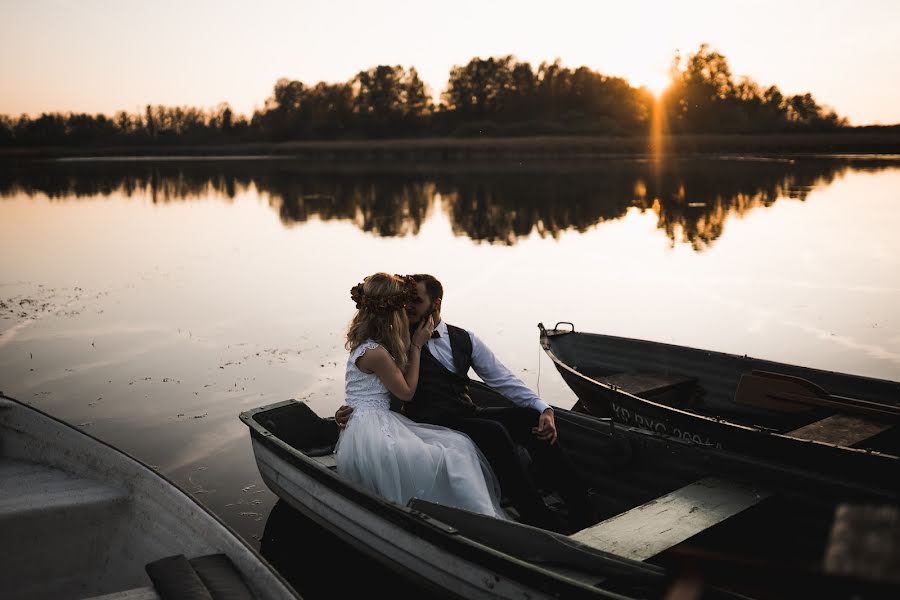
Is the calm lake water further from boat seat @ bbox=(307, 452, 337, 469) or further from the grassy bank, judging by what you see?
the grassy bank

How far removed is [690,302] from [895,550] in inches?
556

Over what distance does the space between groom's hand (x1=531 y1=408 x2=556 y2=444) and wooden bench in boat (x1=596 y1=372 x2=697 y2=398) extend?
8.87 ft

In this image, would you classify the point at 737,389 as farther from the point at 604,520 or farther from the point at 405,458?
the point at 405,458

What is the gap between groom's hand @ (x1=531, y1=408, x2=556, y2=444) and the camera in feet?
17.8

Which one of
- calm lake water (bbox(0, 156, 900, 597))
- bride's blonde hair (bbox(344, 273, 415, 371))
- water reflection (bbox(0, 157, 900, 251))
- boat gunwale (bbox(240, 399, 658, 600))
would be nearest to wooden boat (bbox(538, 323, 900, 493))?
calm lake water (bbox(0, 156, 900, 597))

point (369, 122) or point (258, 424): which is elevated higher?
point (369, 122)

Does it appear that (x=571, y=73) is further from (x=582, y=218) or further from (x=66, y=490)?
(x=66, y=490)

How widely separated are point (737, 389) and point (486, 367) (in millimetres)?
2592

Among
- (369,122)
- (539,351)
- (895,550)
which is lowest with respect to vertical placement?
(539,351)

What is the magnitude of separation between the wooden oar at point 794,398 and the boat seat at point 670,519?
1747mm

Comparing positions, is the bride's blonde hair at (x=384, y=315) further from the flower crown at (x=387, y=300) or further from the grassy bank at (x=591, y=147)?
the grassy bank at (x=591, y=147)

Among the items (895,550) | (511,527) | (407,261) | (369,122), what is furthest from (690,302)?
(369,122)

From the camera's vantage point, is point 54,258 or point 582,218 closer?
point 54,258

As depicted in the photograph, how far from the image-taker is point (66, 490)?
5188 mm
